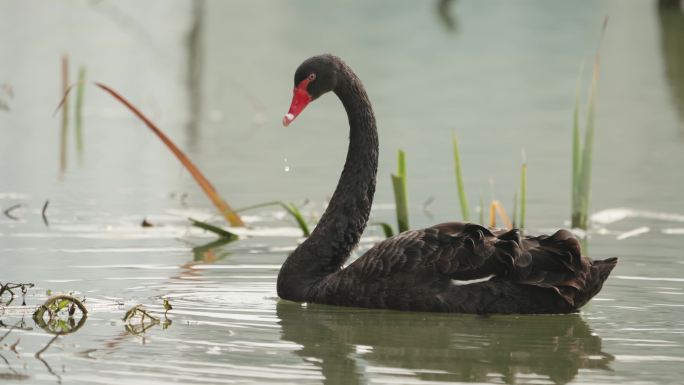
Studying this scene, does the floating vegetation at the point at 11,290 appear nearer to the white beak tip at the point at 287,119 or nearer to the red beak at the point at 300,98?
the white beak tip at the point at 287,119

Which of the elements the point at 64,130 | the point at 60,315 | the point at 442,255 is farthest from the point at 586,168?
the point at 64,130

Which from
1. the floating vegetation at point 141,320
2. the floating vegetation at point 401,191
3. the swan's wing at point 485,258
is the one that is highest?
the floating vegetation at point 401,191

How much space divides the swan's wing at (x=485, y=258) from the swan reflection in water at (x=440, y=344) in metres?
0.18

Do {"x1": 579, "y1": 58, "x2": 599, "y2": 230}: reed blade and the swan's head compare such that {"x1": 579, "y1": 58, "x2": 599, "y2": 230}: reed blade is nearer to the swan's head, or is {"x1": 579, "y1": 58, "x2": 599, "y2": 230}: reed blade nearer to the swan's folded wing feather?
the swan's head

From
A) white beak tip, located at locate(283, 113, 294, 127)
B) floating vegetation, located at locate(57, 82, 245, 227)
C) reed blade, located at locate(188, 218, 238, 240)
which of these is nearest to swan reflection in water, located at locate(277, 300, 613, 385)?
white beak tip, located at locate(283, 113, 294, 127)

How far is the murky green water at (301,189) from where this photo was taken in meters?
5.36

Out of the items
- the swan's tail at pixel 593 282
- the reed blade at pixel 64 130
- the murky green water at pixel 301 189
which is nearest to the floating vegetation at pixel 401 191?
the murky green water at pixel 301 189

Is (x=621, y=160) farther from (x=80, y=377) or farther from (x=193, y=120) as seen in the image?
(x=80, y=377)

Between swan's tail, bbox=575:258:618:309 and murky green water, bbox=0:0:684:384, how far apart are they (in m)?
0.11

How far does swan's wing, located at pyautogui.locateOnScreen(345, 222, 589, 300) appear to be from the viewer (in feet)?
20.0

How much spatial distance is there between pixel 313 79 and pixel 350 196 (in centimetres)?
59

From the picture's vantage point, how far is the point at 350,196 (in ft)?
22.8

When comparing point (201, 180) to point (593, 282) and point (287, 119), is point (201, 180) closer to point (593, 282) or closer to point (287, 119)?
point (287, 119)

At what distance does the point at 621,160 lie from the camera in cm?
1191
